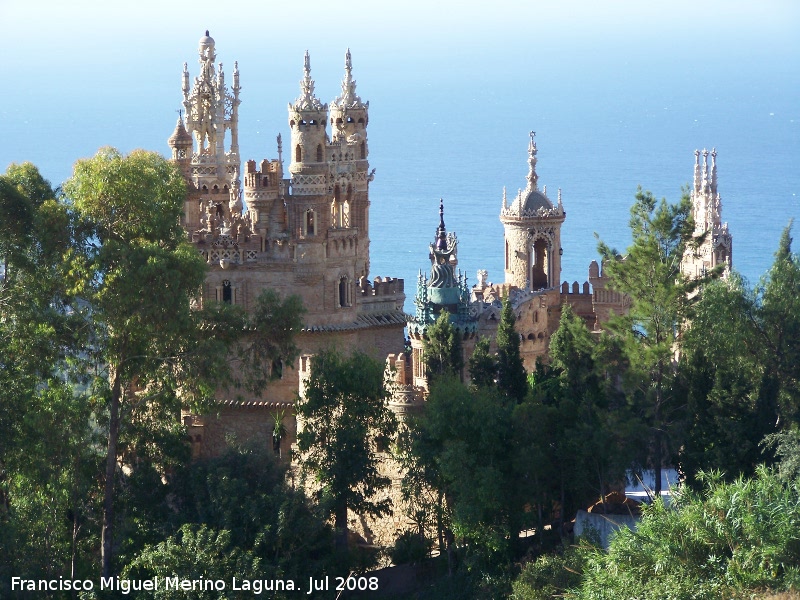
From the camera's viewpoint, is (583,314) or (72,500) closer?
(72,500)

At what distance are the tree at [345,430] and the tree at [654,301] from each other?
18.6 feet

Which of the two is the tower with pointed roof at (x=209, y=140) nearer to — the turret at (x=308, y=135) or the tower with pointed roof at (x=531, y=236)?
the turret at (x=308, y=135)

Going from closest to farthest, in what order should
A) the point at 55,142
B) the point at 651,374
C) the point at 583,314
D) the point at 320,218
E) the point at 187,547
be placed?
the point at 187,547 < the point at 651,374 < the point at 320,218 < the point at 583,314 < the point at 55,142

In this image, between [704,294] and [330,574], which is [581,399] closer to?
[704,294]

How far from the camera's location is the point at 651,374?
42156mm

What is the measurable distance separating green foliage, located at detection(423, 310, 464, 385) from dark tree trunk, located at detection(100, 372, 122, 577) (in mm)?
7319

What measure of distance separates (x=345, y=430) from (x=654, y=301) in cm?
749

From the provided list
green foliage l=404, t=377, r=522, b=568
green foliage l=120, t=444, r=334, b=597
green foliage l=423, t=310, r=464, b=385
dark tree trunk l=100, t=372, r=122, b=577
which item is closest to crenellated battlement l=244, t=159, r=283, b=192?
green foliage l=423, t=310, r=464, b=385

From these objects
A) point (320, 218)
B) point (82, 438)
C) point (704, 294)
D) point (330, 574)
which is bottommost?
point (330, 574)

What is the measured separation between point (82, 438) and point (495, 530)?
30.3 ft

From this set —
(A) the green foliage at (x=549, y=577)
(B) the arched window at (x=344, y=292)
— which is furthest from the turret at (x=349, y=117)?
(A) the green foliage at (x=549, y=577)

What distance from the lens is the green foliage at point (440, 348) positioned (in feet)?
144

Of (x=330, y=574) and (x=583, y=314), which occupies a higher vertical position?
(x=583, y=314)

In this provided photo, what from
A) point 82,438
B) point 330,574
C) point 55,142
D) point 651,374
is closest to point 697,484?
point 651,374
